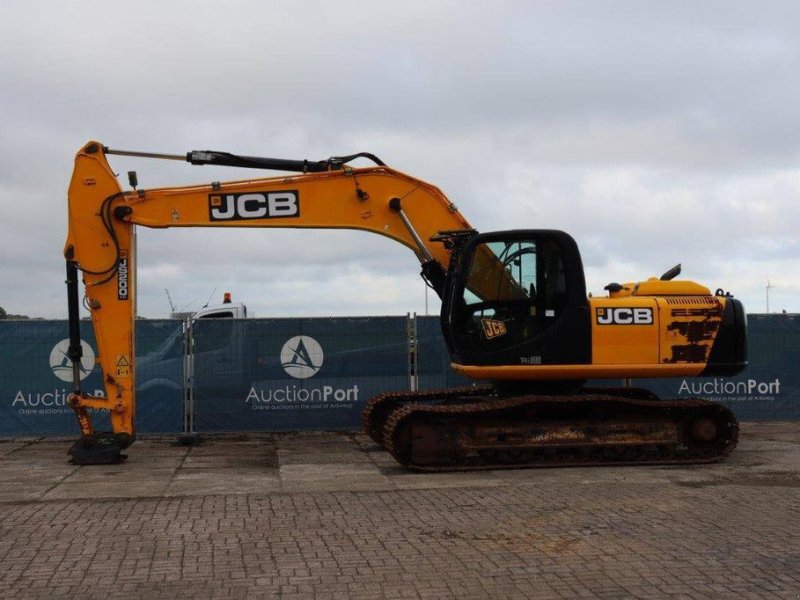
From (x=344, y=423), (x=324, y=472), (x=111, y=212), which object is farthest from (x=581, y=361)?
(x=111, y=212)

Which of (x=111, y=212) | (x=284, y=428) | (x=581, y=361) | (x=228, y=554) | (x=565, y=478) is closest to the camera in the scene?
(x=228, y=554)

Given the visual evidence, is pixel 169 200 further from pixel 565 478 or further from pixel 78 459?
pixel 565 478

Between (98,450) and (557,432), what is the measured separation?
5.87 metres

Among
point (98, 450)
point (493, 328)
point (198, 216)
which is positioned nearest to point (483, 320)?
point (493, 328)

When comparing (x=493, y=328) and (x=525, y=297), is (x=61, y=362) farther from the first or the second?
(x=525, y=297)

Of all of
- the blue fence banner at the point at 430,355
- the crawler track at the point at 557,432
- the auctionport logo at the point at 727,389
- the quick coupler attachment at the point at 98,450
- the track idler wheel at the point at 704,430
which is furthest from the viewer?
the auctionport logo at the point at 727,389

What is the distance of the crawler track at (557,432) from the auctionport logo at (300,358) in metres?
4.19

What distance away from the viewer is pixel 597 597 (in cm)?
619

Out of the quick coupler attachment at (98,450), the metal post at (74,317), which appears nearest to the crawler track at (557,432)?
the quick coupler attachment at (98,450)

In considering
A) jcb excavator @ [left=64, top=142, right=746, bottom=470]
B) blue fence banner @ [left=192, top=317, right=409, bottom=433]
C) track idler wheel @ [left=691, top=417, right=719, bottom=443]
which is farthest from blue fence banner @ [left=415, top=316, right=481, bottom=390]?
track idler wheel @ [left=691, top=417, right=719, bottom=443]

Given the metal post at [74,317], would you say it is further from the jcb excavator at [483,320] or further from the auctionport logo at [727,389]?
the auctionport logo at [727,389]

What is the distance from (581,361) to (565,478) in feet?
5.36

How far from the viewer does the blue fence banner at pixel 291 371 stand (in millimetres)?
16047

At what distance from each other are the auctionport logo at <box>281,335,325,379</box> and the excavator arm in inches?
140
